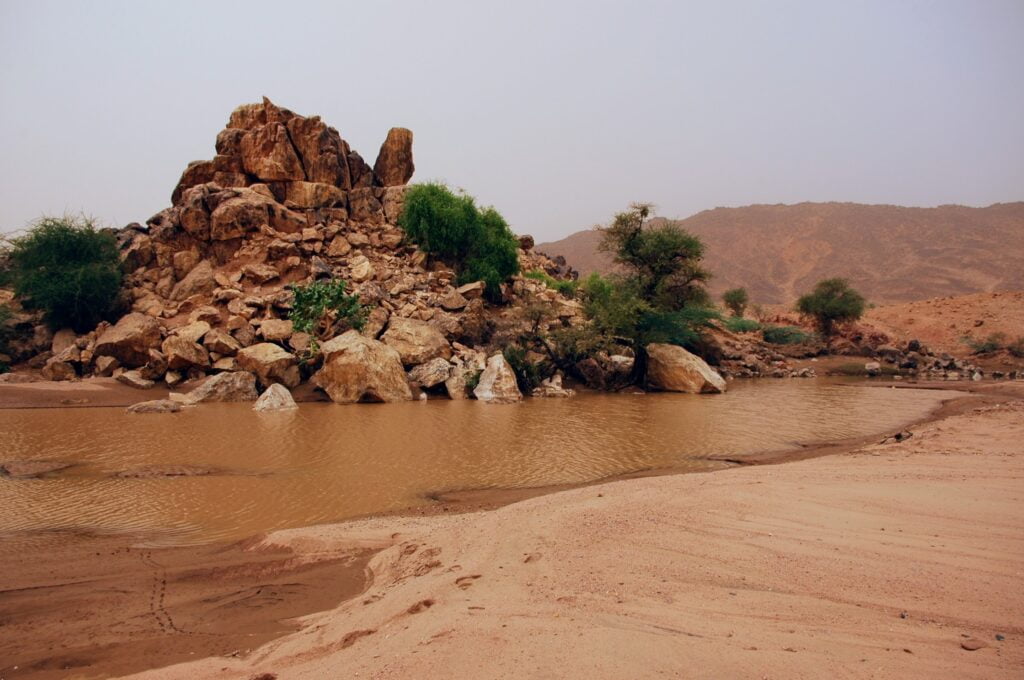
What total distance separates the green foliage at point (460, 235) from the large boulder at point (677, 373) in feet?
29.0

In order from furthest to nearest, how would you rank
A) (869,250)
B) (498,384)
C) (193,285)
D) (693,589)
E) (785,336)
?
(869,250) → (785,336) → (193,285) → (498,384) → (693,589)

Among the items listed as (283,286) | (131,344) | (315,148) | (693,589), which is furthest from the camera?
(315,148)

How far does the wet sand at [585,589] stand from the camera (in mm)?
2363

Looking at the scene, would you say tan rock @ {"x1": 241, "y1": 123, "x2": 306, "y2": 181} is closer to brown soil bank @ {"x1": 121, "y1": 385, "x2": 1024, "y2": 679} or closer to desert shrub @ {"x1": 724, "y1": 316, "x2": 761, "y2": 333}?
brown soil bank @ {"x1": 121, "y1": 385, "x2": 1024, "y2": 679}

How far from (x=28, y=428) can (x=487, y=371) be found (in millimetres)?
10572

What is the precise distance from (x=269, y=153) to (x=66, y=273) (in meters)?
9.77

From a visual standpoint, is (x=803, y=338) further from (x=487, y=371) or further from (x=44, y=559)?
(x=44, y=559)

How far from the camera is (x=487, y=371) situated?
1574cm

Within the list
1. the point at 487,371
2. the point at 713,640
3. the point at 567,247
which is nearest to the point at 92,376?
the point at 487,371

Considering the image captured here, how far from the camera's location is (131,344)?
54.4ft

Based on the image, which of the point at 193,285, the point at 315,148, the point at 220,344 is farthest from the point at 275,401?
the point at 315,148

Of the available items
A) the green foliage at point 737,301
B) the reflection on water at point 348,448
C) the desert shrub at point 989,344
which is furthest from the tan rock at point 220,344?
the green foliage at point 737,301

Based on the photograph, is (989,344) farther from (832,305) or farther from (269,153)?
(269,153)

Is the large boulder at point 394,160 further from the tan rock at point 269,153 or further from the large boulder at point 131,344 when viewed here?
the large boulder at point 131,344
